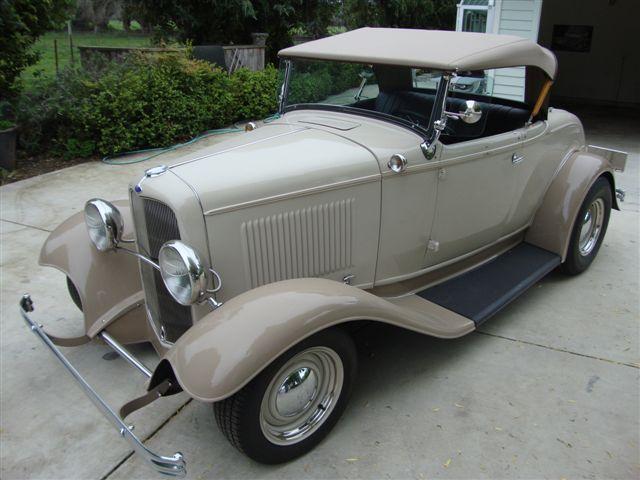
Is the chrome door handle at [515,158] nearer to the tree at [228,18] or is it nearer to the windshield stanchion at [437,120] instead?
the windshield stanchion at [437,120]

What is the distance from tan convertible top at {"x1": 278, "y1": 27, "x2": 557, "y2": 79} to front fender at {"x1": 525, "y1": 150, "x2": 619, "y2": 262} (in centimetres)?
89

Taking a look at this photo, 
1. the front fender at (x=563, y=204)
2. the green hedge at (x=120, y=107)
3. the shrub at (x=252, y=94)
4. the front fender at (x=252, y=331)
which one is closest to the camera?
the front fender at (x=252, y=331)

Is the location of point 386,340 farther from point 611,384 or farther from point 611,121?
point 611,121

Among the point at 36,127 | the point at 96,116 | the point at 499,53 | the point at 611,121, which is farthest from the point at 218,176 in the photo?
the point at 611,121

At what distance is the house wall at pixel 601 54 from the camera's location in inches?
486

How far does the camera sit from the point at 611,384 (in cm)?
325

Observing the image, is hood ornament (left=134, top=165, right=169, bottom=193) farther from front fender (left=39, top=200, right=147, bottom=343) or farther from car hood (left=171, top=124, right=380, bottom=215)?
front fender (left=39, top=200, right=147, bottom=343)

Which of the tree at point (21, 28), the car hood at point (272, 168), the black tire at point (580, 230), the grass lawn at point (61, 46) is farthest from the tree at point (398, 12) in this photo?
the car hood at point (272, 168)

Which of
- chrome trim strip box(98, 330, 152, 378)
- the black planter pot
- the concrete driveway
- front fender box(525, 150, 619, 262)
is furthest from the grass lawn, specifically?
front fender box(525, 150, 619, 262)

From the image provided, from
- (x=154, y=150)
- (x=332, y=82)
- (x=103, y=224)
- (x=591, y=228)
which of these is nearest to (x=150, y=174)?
(x=103, y=224)

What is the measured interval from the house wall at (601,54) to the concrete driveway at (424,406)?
1042 cm

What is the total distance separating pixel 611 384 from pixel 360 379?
1.50 metres

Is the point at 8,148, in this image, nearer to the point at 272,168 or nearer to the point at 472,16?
the point at 272,168

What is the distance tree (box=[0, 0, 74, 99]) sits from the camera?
666 cm
